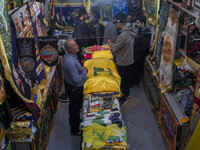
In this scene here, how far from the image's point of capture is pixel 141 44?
6414mm

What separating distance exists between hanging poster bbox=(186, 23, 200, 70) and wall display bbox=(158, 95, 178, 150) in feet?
3.89

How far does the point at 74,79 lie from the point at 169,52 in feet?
5.92

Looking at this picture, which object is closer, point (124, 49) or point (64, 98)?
point (124, 49)

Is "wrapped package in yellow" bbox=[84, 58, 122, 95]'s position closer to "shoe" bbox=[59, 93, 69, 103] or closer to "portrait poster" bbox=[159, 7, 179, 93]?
"portrait poster" bbox=[159, 7, 179, 93]

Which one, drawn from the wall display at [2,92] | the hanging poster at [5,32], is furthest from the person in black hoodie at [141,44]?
the wall display at [2,92]

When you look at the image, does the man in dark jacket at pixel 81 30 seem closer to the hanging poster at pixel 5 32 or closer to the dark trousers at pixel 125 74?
the dark trousers at pixel 125 74

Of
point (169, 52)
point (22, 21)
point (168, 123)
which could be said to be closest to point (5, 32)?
point (22, 21)

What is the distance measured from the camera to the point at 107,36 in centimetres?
726

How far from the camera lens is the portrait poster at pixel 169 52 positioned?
4172 millimetres

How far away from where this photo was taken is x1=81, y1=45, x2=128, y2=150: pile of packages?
361 cm

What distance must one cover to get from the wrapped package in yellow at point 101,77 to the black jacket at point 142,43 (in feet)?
3.33

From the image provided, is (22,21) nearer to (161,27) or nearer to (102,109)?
Result: (102,109)

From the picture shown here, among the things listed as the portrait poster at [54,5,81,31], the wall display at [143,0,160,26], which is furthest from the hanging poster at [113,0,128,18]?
the wall display at [143,0,160,26]

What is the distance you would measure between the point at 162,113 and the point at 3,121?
3012 mm
